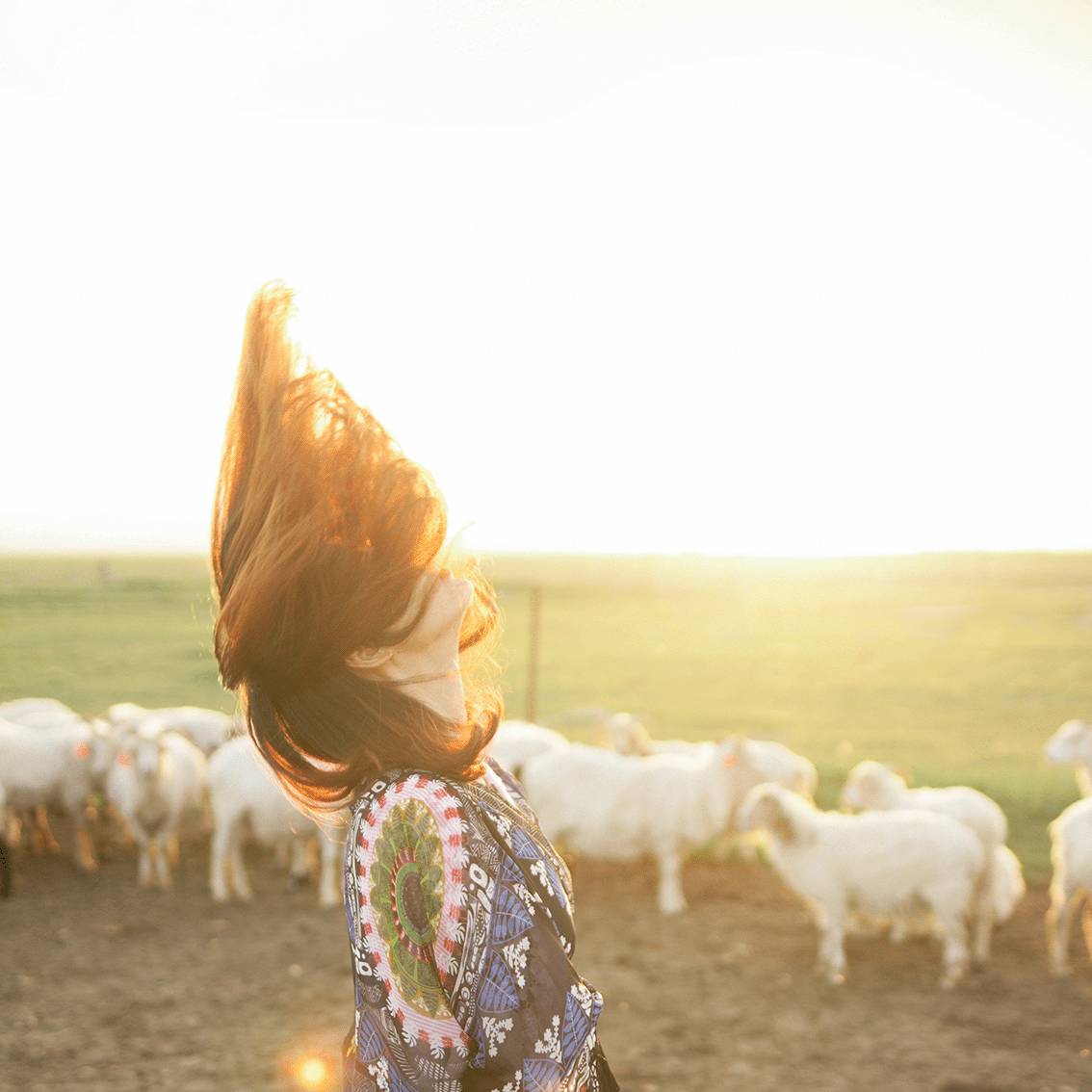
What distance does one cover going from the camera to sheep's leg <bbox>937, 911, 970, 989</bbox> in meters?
6.37

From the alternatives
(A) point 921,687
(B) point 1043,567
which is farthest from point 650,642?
(B) point 1043,567

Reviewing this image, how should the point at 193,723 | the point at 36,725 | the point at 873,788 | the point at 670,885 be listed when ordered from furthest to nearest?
the point at 193,723 → the point at 36,725 → the point at 670,885 → the point at 873,788

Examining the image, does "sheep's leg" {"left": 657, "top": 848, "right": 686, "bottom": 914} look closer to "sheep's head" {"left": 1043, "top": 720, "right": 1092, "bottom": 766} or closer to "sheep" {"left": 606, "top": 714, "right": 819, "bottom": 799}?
"sheep" {"left": 606, "top": 714, "right": 819, "bottom": 799}

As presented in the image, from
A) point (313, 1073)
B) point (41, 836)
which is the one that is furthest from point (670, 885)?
point (41, 836)

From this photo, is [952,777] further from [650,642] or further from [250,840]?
[650,642]

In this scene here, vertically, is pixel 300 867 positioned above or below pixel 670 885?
below

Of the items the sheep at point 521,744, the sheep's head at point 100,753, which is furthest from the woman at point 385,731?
the sheep's head at point 100,753

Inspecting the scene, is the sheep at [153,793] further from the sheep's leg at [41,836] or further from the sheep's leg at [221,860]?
the sheep's leg at [41,836]

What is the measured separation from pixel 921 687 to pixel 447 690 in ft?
68.8

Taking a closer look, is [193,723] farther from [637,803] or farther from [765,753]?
[765,753]

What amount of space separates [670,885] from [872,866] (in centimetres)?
189

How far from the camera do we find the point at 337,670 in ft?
4.72

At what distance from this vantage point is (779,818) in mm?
6832

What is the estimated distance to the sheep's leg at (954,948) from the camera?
637 centimetres
